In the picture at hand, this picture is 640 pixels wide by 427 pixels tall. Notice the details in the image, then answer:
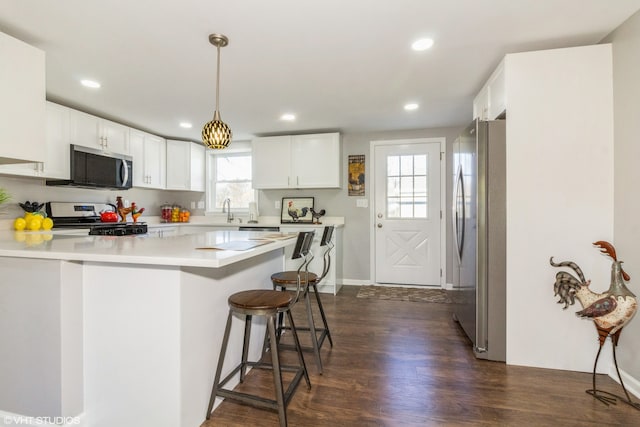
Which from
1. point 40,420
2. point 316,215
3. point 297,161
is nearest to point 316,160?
point 297,161

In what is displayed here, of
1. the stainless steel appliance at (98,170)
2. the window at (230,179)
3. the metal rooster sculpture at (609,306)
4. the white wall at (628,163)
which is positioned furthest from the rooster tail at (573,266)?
the stainless steel appliance at (98,170)

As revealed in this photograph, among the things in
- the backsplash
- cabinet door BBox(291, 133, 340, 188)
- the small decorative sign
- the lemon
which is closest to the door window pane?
the small decorative sign

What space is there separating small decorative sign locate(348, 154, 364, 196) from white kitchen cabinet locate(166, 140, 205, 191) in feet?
7.99

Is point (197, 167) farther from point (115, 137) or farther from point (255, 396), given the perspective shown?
point (255, 396)

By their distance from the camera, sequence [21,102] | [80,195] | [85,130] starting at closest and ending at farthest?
[21,102], [85,130], [80,195]

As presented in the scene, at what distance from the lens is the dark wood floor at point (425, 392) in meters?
1.56

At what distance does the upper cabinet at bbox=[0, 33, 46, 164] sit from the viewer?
1.81 metres

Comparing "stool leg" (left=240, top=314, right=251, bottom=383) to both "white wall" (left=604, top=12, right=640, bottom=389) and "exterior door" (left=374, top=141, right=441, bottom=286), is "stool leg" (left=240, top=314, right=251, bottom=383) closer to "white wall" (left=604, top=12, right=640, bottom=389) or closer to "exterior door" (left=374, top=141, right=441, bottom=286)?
"white wall" (left=604, top=12, right=640, bottom=389)

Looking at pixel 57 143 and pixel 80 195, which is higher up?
pixel 57 143

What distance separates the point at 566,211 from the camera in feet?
6.68

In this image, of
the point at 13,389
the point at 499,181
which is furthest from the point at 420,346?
the point at 13,389

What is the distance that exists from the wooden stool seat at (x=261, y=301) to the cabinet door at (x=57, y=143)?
2680 mm

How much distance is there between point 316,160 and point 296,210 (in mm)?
839

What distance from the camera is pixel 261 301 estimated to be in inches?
62.0
